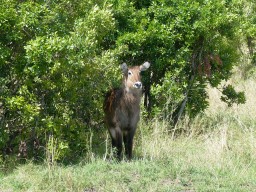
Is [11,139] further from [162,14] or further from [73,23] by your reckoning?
[162,14]

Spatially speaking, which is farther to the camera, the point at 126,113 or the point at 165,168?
the point at 126,113

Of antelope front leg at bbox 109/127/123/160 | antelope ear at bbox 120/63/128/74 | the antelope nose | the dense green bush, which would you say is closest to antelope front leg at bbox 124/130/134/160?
antelope front leg at bbox 109/127/123/160

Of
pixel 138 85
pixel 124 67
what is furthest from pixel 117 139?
pixel 124 67

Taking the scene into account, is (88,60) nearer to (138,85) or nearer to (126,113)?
(138,85)

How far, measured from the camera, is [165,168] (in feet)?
26.4

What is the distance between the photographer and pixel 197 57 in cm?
1148

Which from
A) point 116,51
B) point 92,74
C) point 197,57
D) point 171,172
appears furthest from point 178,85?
point 171,172

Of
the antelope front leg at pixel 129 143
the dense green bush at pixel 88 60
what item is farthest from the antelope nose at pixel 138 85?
the antelope front leg at pixel 129 143

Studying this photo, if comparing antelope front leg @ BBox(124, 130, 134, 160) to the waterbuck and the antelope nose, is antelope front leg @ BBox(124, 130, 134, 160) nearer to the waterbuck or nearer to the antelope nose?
the waterbuck

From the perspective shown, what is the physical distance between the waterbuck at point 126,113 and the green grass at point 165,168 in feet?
1.12

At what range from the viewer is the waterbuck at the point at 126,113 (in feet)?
30.2

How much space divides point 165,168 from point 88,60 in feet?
7.28

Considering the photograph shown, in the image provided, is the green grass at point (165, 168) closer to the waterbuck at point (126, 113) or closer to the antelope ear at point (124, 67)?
the waterbuck at point (126, 113)

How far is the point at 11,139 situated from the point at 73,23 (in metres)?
2.27
